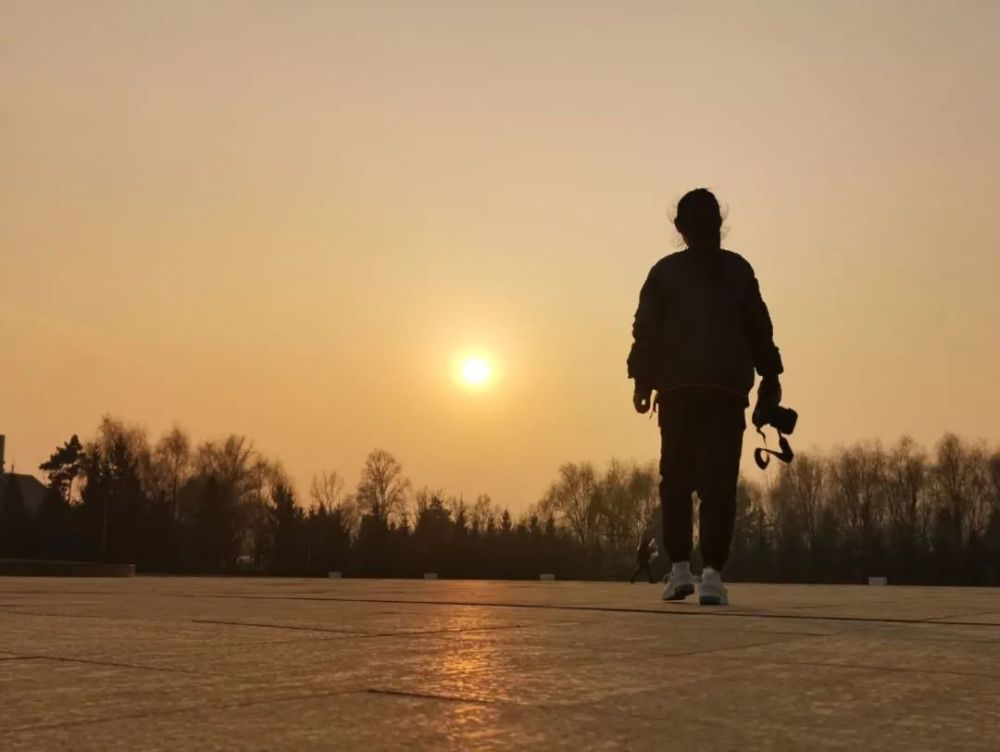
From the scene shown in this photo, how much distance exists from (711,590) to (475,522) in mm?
69182

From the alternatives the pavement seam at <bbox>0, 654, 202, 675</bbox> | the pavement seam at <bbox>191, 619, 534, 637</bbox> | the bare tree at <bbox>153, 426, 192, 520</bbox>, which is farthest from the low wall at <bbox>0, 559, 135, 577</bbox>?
the bare tree at <bbox>153, 426, 192, 520</bbox>

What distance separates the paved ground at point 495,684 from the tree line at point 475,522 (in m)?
56.4

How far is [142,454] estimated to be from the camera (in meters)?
91.3

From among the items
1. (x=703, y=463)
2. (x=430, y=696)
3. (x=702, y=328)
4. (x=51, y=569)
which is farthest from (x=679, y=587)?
(x=51, y=569)

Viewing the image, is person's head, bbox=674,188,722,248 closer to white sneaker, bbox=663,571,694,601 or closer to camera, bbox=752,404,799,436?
camera, bbox=752,404,799,436

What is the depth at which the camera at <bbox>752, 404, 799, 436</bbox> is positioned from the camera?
712 centimetres

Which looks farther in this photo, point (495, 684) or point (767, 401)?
point (767, 401)

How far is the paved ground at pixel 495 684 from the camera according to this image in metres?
1.93

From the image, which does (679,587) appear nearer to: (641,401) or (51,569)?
(641,401)

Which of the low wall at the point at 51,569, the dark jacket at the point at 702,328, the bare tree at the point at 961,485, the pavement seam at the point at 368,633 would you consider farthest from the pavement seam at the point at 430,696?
the bare tree at the point at 961,485

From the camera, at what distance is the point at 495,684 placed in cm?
262

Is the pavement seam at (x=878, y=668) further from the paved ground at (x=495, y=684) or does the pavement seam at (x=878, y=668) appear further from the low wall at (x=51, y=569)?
the low wall at (x=51, y=569)

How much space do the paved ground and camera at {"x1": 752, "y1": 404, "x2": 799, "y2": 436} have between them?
2325 mm

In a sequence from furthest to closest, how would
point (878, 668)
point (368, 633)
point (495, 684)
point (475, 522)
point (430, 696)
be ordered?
point (475, 522)
point (368, 633)
point (878, 668)
point (495, 684)
point (430, 696)
